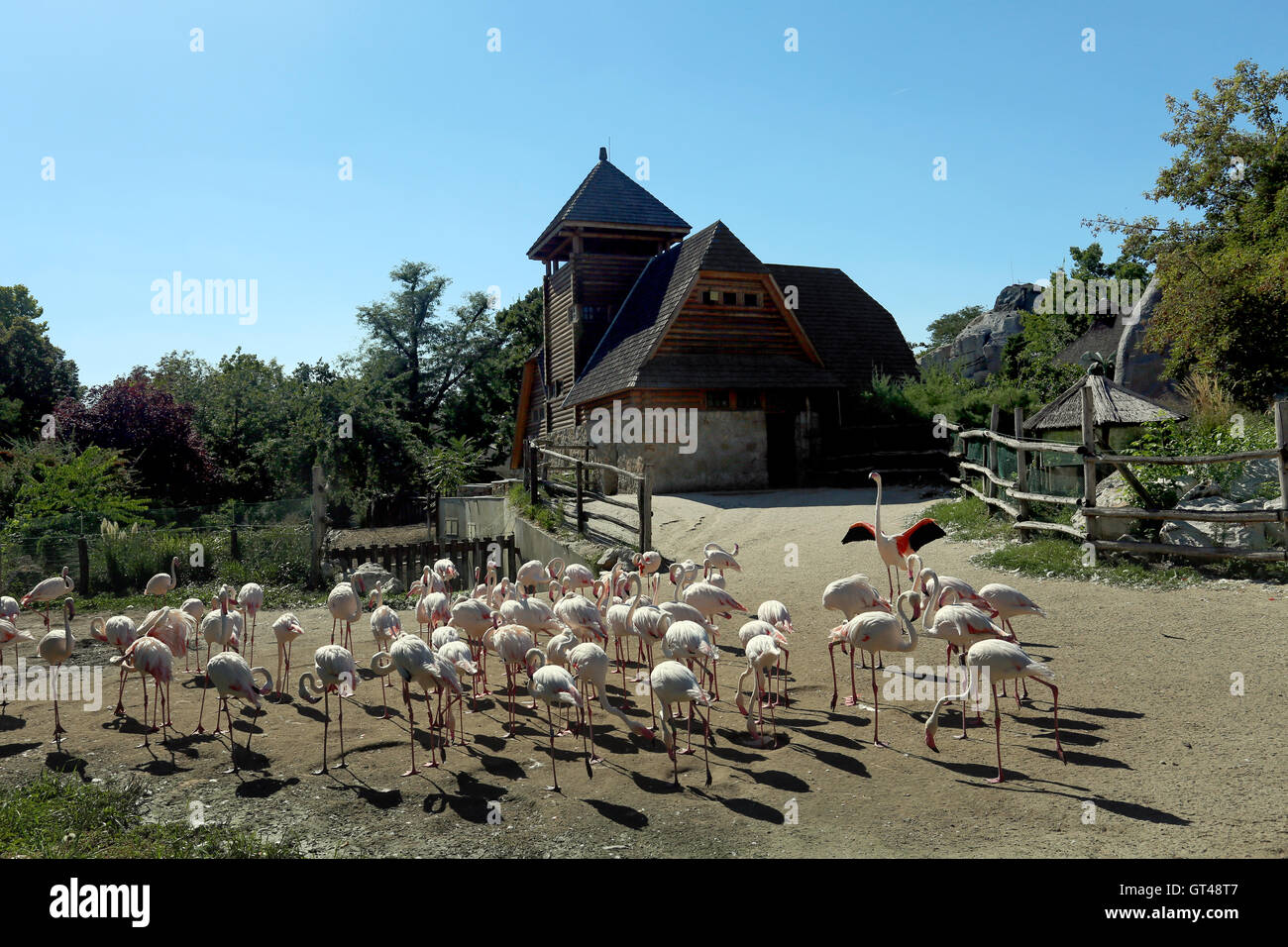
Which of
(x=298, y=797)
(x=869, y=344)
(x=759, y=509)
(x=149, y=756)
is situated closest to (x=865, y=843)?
(x=298, y=797)

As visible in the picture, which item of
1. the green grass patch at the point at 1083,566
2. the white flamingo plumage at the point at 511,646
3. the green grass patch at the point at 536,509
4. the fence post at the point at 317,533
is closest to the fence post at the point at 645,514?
the green grass patch at the point at 536,509

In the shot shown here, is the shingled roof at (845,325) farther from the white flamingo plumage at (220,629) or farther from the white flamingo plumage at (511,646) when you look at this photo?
the white flamingo plumage at (220,629)

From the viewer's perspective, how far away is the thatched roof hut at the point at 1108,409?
15156mm

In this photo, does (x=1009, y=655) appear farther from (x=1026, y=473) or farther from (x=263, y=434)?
(x=263, y=434)

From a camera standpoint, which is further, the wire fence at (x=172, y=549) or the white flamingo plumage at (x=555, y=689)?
the wire fence at (x=172, y=549)

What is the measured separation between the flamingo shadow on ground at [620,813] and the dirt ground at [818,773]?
0.02 m

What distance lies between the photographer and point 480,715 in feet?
23.3

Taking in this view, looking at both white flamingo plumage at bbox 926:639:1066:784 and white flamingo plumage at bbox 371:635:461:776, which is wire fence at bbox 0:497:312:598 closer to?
white flamingo plumage at bbox 371:635:461:776

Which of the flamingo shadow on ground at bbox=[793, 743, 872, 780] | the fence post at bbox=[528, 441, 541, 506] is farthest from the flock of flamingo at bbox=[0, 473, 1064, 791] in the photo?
the fence post at bbox=[528, 441, 541, 506]

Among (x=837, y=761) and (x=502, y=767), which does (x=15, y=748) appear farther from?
(x=837, y=761)

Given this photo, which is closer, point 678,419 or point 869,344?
point 678,419

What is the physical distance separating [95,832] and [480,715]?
296cm

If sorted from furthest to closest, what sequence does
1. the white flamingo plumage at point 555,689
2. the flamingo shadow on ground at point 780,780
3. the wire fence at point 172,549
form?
the wire fence at point 172,549
the white flamingo plumage at point 555,689
the flamingo shadow on ground at point 780,780

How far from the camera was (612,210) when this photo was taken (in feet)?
84.1
